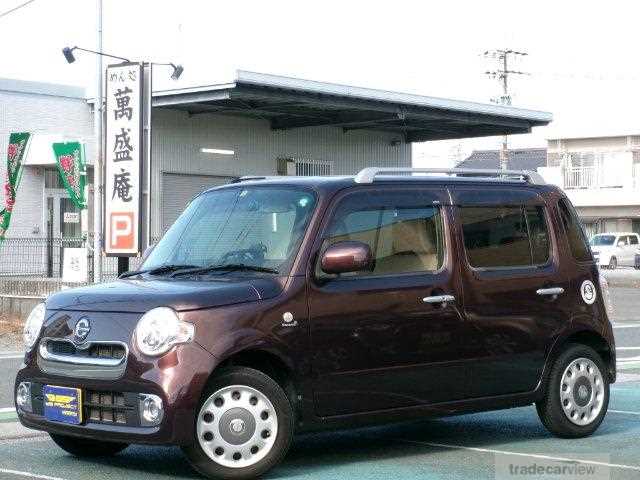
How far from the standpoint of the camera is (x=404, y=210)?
8328 millimetres

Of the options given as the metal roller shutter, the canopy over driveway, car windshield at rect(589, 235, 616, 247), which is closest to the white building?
car windshield at rect(589, 235, 616, 247)

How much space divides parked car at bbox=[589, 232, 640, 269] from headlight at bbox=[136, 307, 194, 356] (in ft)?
172

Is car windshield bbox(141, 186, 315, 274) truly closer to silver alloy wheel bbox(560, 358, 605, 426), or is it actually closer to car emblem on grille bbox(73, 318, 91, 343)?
car emblem on grille bbox(73, 318, 91, 343)

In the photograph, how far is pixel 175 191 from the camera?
114ft

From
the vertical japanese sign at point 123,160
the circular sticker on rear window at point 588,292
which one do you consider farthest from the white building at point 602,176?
the circular sticker on rear window at point 588,292

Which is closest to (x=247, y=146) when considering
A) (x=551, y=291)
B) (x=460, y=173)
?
(x=460, y=173)

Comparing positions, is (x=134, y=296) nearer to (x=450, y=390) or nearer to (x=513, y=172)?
(x=450, y=390)

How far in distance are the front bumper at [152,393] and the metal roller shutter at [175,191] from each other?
2706 centimetres

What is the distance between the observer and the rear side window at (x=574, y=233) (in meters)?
9.30

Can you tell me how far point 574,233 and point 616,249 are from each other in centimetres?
5114

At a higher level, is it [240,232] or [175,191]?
[175,191]

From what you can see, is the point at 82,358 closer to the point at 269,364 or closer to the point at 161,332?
the point at 161,332

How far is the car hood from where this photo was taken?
7.20m

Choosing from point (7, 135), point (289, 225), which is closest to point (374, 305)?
point (289, 225)
